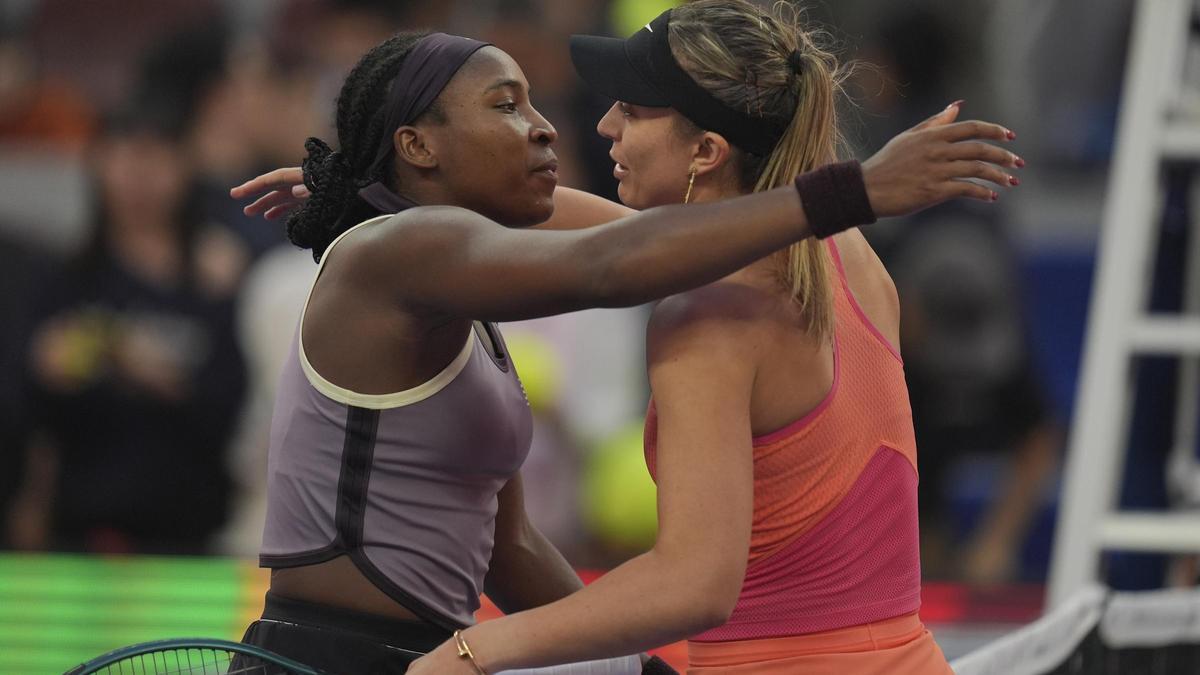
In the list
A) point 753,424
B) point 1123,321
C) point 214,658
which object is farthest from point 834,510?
point 1123,321

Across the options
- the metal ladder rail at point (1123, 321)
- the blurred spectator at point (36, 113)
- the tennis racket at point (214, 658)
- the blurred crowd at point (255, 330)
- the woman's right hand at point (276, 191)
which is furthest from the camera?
the blurred spectator at point (36, 113)

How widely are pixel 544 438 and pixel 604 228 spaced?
13.3 ft

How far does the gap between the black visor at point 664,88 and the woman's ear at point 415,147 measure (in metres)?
0.28

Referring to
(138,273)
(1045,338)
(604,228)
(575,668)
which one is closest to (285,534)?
(575,668)

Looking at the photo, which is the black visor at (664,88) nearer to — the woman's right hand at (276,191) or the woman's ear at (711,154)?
the woman's ear at (711,154)

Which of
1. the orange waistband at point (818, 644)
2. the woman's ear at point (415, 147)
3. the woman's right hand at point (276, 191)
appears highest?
the woman's right hand at point (276, 191)

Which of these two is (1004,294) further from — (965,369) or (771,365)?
(771,365)

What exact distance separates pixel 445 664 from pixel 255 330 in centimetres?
426

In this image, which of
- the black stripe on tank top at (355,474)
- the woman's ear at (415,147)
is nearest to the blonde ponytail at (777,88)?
the woman's ear at (415,147)

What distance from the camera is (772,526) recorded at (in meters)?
2.66

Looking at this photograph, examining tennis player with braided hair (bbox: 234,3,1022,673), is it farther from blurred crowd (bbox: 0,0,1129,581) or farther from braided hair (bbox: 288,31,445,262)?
blurred crowd (bbox: 0,0,1129,581)

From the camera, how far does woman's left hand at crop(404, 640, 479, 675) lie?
8.02 ft

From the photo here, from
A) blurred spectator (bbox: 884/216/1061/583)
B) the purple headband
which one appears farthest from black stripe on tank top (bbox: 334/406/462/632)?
blurred spectator (bbox: 884/216/1061/583)

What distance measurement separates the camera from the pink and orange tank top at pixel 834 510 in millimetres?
2639
